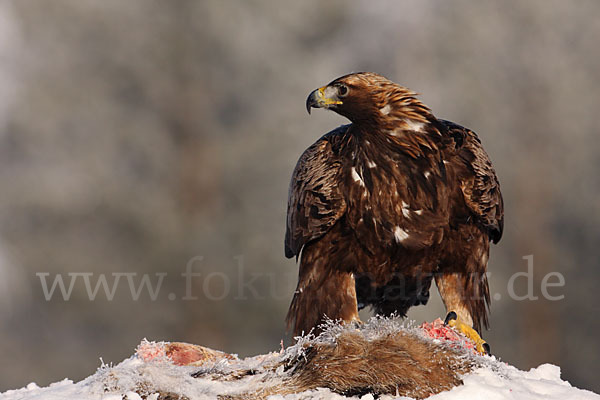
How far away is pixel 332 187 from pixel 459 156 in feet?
3.08

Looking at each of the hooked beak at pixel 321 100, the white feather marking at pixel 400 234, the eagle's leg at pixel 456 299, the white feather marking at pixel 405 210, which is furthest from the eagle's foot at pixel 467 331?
the hooked beak at pixel 321 100

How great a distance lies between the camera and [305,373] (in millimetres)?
2688

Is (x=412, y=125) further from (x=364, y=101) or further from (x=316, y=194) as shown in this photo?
(x=316, y=194)

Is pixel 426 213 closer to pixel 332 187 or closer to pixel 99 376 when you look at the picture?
pixel 332 187

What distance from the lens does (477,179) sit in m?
4.50

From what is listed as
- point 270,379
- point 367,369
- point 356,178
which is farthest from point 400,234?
point 270,379

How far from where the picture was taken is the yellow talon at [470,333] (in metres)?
4.06

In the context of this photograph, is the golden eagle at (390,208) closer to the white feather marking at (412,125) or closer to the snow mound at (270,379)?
the white feather marking at (412,125)

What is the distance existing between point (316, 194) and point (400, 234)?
0.65m

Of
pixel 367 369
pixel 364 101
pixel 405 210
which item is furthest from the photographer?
pixel 364 101

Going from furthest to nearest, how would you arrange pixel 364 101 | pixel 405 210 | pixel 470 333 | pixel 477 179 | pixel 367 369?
pixel 477 179, pixel 364 101, pixel 405 210, pixel 470 333, pixel 367 369

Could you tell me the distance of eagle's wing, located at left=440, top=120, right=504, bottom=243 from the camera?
448 centimetres

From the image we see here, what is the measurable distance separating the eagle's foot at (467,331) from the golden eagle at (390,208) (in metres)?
0.03

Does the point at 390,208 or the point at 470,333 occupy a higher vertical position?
the point at 390,208
